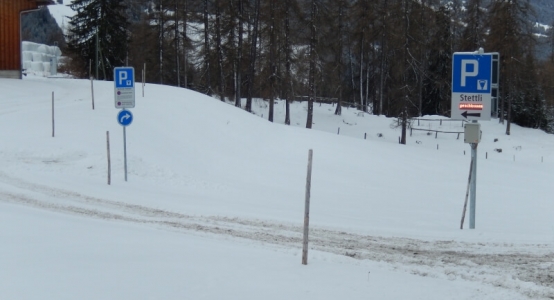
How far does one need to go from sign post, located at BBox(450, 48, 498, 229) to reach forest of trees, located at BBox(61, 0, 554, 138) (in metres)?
22.3

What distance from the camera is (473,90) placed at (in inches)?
452

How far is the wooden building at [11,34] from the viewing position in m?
31.1

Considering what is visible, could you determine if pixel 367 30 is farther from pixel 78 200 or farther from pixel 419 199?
pixel 78 200

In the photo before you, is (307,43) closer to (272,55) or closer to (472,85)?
(272,55)

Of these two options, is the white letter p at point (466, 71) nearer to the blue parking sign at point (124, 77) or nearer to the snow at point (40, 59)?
the blue parking sign at point (124, 77)

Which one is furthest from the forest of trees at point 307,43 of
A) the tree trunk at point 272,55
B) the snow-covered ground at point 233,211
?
the snow-covered ground at point 233,211

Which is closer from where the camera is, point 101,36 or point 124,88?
point 124,88

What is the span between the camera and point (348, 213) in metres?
13.9

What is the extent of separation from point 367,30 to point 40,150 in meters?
32.1

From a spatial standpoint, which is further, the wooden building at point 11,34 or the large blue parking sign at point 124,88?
the wooden building at point 11,34

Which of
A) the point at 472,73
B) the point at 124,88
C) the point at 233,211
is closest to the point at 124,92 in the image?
the point at 124,88

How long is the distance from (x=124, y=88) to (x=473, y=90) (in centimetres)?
880

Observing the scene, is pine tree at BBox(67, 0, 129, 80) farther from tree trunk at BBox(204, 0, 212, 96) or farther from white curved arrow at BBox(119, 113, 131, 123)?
white curved arrow at BBox(119, 113, 131, 123)

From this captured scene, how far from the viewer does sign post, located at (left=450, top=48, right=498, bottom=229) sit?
450 inches
